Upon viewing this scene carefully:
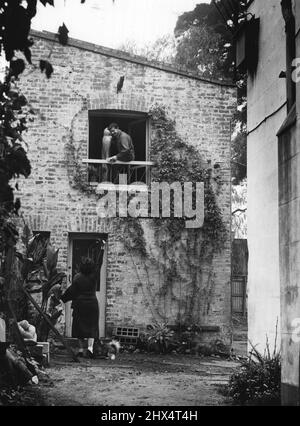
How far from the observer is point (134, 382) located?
10156mm

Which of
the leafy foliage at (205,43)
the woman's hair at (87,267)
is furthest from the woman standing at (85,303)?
the leafy foliage at (205,43)

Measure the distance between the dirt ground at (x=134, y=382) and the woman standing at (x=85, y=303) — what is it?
514mm

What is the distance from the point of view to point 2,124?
720cm

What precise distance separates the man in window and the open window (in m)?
0.13

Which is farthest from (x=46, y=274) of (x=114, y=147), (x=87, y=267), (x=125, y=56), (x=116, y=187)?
(x=125, y=56)

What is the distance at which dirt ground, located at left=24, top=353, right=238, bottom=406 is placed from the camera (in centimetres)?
850

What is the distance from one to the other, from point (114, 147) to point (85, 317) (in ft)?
15.4

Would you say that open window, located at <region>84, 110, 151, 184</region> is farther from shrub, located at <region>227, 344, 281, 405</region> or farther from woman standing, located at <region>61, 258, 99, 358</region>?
shrub, located at <region>227, 344, 281, 405</region>

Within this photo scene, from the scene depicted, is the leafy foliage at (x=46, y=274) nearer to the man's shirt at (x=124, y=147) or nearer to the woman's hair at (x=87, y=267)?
the woman's hair at (x=87, y=267)

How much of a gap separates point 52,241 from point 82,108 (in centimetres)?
316

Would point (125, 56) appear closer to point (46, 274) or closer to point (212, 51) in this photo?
point (46, 274)

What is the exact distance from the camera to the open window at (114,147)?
50.4 ft
